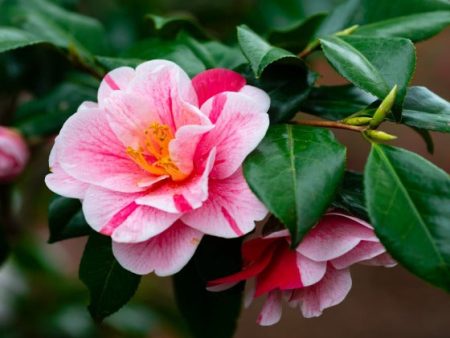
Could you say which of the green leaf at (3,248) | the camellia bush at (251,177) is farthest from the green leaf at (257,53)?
the green leaf at (3,248)

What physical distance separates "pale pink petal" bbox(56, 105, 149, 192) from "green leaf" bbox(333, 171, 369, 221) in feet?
0.62

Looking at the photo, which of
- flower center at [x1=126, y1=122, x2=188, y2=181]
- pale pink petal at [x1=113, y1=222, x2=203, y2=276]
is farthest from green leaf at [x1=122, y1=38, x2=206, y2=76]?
pale pink petal at [x1=113, y1=222, x2=203, y2=276]

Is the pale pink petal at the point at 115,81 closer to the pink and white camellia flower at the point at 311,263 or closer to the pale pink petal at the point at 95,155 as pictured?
the pale pink petal at the point at 95,155

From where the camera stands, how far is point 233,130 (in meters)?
0.65

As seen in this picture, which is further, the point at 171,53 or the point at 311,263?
the point at 171,53

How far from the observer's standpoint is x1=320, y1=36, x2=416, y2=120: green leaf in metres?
0.66

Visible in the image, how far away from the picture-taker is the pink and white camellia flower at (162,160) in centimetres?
63

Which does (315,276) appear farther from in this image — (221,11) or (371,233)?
(221,11)

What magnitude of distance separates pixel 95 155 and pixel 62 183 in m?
0.04

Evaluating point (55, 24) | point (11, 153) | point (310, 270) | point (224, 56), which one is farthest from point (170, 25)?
point (310, 270)

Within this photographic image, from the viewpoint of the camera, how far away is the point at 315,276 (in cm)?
64

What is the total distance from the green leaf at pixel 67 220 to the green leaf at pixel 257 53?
0.89 feet

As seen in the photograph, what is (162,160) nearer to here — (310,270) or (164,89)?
(164,89)

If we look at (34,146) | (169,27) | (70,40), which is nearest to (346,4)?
(169,27)
